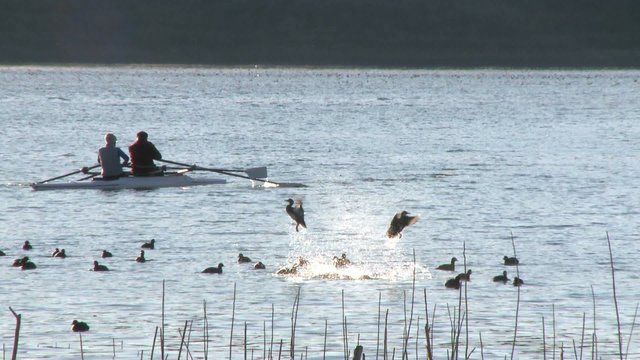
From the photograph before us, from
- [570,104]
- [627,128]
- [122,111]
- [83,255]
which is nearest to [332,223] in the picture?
[83,255]

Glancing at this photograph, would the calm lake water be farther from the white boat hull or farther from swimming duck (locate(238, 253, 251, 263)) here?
the white boat hull

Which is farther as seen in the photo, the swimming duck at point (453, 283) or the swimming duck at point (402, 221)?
the swimming duck at point (453, 283)

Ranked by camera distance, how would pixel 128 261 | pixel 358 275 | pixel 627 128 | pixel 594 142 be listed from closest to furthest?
pixel 358 275 → pixel 128 261 → pixel 594 142 → pixel 627 128

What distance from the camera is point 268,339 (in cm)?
2192

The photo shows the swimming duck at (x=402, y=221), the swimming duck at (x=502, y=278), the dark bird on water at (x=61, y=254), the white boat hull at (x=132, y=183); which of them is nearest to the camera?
the swimming duck at (x=402, y=221)

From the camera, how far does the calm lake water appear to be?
74.0 ft

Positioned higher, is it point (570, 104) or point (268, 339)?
point (570, 104)

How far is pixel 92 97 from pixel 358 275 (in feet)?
412

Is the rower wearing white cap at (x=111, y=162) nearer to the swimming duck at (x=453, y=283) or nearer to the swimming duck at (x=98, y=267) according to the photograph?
the swimming duck at (x=98, y=267)

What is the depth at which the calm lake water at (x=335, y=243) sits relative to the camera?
22.6 m

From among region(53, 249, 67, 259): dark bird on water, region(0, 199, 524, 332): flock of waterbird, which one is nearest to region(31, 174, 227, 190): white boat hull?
region(0, 199, 524, 332): flock of waterbird

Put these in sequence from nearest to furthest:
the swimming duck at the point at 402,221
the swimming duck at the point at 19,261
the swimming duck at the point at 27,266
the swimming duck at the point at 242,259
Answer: the swimming duck at the point at 402,221
the swimming duck at the point at 27,266
the swimming duck at the point at 19,261
the swimming duck at the point at 242,259

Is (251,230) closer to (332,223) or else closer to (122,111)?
(332,223)

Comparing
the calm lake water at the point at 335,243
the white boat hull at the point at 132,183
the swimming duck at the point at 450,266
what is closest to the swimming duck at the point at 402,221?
the calm lake water at the point at 335,243
